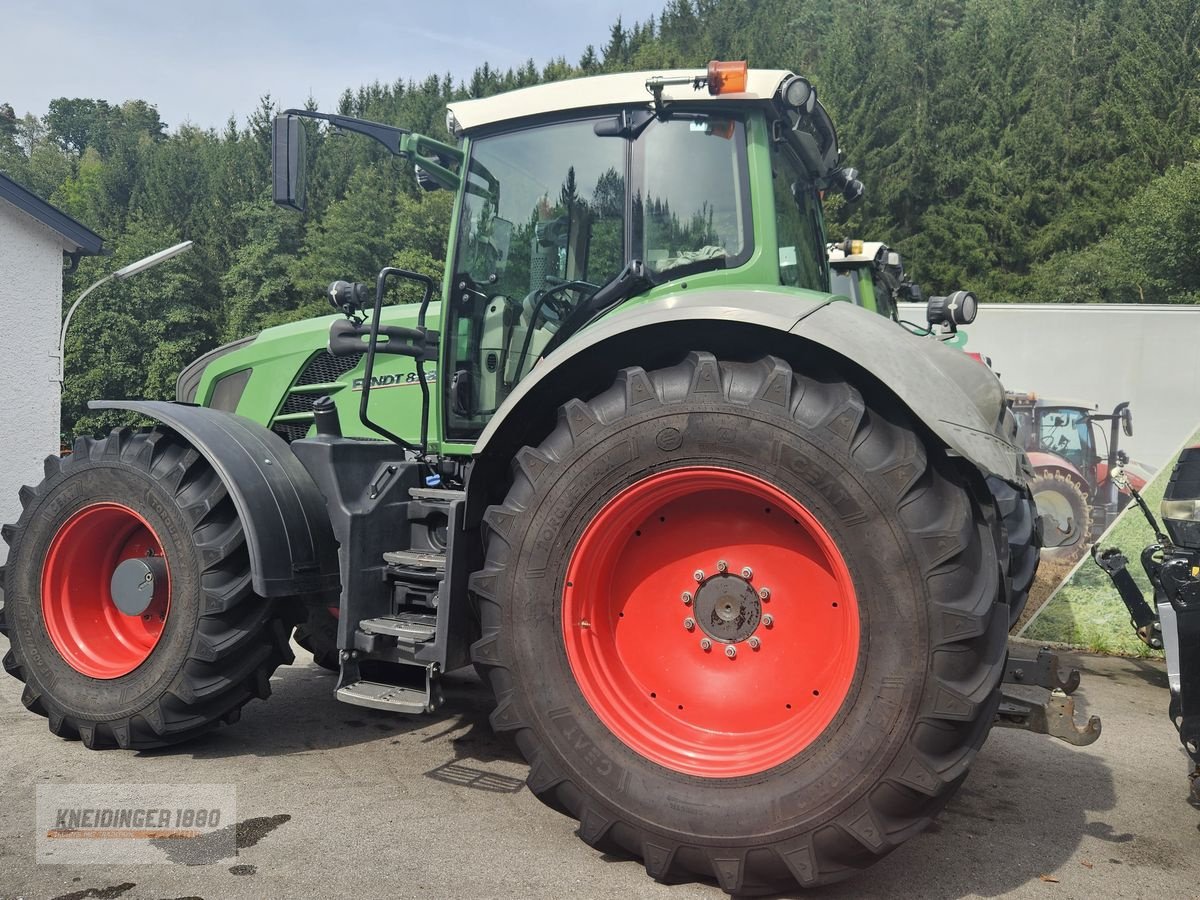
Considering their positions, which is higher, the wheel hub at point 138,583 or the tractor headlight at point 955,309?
the tractor headlight at point 955,309

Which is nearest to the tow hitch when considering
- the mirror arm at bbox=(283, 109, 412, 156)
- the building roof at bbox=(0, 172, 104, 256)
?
the mirror arm at bbox=(283, 109, 412, 156)

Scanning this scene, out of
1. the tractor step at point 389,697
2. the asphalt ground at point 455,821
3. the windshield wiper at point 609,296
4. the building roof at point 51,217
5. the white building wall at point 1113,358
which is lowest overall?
the asphalt ground at point 455,821

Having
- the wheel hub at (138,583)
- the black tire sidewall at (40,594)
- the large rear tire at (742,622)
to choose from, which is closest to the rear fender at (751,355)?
the large rear tire at (742,622)

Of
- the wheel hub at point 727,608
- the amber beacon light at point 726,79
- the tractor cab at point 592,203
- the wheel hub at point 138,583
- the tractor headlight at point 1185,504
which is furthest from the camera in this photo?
the wheel hub at point 138,583

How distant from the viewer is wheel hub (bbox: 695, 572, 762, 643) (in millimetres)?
2988

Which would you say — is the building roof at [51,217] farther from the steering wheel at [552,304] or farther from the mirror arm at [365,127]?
the steering wheel at [552,304]

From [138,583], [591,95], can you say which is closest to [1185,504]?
[591,95]

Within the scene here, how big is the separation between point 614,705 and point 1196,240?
26476 mm

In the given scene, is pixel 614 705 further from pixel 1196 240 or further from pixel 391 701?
pixel 1196 240

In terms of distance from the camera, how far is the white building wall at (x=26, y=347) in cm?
1100

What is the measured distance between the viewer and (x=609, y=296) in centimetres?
365

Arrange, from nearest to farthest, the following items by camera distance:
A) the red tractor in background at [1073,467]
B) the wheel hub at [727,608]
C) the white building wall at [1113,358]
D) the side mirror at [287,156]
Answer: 1. the wheel hub at [727,608]
2. the side mirror at [287,156]
3. the white building wall at [1113,358]
4. the red tractor in background at [1073,467]

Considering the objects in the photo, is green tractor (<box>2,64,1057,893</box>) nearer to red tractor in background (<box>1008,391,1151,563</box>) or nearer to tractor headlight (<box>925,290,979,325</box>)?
tractor headlight (<box>925,290,979,325</box>)

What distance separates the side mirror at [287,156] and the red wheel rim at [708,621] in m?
1.90
